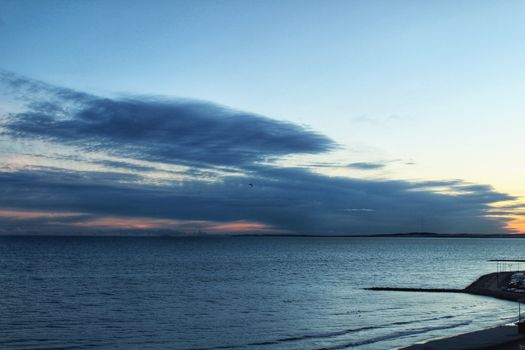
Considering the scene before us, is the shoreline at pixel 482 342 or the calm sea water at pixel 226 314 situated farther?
the calm sea water at pixel 226 314

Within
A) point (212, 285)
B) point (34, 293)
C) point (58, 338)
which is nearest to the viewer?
point (58, 338)

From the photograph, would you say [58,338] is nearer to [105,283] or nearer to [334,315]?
[334,315]

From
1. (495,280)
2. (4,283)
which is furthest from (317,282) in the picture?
(4,283)

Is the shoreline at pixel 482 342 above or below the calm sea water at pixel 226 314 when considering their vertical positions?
above

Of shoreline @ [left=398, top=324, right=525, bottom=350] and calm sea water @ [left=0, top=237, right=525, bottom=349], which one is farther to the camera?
calm sea water @ [left=0, top=237, right=525, bottom=349]

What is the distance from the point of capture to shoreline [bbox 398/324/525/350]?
116 feet

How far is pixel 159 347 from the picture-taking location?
3875cm

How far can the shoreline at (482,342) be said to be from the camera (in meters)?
35.4

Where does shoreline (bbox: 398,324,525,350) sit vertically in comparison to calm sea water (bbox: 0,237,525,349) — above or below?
above

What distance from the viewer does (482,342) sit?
3681cm

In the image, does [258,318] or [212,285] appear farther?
[212,285]

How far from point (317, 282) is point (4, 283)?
54344 millimetres

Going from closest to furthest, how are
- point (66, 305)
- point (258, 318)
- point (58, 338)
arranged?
point (58, 338) → point (258, 318) → point (66, 305)

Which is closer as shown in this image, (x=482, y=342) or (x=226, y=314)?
(x=482, y=342)
